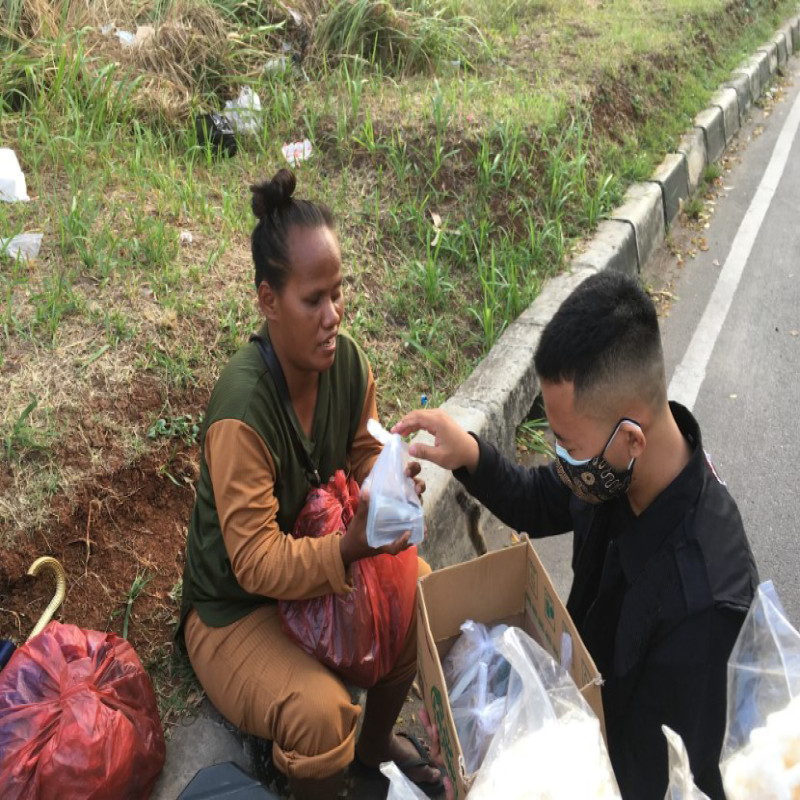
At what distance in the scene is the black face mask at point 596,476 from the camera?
1965mm

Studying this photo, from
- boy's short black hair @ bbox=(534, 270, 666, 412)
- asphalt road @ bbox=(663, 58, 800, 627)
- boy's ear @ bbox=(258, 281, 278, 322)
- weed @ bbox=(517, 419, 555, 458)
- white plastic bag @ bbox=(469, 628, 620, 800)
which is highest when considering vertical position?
boy's short black hair @ bbox=(534, 270, 666, 412)

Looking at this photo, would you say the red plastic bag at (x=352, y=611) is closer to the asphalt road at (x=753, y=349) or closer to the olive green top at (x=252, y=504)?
the olive green top at (x=252, y=504)

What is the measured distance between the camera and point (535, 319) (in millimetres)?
4328

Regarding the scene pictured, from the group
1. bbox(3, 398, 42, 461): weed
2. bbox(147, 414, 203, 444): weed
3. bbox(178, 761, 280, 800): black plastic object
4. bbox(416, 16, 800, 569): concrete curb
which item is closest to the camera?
bbox(178, 761, 280, 800): black plastic object

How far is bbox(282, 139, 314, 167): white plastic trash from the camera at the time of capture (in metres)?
4.83

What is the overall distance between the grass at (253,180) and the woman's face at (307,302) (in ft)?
3.28

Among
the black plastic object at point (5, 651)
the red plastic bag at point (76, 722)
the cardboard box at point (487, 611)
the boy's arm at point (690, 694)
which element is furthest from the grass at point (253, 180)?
the boy's arm at point (690, 694)

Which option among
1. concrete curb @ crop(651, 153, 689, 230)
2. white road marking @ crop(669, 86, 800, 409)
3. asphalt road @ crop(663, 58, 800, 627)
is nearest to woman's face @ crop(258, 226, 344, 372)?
asphalt road @ crop(663, 58, 800, 627)

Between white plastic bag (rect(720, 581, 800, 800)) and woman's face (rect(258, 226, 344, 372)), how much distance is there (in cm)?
130

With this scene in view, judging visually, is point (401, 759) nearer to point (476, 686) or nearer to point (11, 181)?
point (476, 686)

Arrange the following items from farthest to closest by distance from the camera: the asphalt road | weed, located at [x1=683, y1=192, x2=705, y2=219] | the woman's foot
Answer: weed, located at [x1=683, y1=192, x2=705, y2=219] → the asphalt road → the woman's foot

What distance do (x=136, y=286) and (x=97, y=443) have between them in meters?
0.85

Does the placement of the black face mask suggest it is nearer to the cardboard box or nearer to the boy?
the boy

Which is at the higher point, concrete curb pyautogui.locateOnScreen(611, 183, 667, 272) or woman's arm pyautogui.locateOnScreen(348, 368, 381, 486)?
woman's arm pyautogui.locateOnScreen(348, 368, 381, 486)
